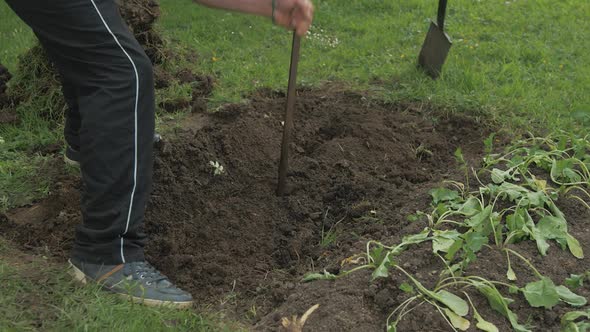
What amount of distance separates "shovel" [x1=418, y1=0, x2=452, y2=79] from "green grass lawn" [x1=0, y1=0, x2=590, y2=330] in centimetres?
10

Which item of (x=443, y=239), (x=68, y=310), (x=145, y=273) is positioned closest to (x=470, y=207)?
(x=443, y=239)

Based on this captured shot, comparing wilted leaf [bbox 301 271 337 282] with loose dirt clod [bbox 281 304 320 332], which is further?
wilted leaf [bbox 301 271 337 282]

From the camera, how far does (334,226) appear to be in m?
3.44

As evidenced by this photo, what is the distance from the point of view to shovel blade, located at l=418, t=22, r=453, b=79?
4.99 m

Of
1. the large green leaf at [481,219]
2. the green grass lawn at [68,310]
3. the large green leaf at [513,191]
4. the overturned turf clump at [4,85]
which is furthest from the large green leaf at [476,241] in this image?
the overturned turf clump at [4,85]

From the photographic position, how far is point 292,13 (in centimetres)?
279

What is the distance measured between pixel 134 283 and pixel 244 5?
46.7 inches

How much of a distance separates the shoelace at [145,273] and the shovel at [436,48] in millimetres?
2969

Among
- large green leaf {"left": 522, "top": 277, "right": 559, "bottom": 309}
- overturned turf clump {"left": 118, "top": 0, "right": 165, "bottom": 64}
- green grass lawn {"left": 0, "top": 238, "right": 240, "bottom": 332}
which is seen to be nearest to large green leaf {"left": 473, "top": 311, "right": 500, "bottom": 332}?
large green leaf {"left": 522, "top": 277, "right": 559, "bottom": 309}

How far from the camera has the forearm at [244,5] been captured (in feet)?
8.90

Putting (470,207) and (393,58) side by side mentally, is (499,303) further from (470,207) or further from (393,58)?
(393,58)

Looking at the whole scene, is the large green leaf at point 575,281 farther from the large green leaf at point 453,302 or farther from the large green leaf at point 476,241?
the large green leaf at point 453,302

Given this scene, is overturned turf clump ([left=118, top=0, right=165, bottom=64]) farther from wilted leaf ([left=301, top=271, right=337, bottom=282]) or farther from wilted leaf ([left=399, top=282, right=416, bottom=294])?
wilted leaf ([left=399, top=282, right=416, bottom=294])

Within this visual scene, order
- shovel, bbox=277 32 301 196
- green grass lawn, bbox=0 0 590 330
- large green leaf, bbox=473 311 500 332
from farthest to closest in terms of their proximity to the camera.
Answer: green grass lawn, bbox=0 0 590 330 → shovel, bbox=277 32 301 196 → large green leaf, bbox=473 311 500 332
